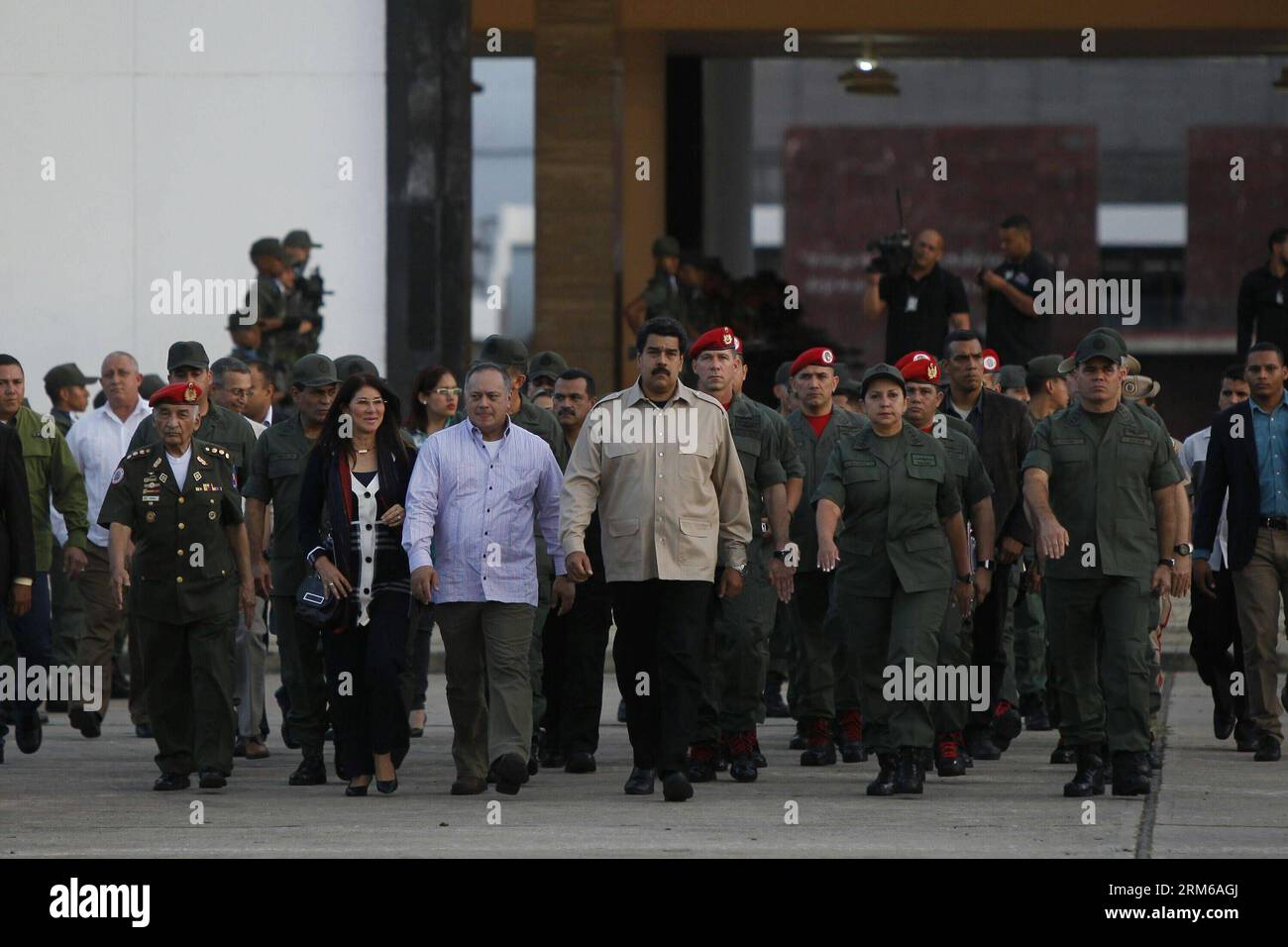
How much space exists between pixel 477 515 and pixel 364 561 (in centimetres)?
55

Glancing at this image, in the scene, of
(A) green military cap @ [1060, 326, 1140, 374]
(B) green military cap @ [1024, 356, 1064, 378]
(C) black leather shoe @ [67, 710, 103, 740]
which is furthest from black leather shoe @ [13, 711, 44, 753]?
(B) green military cap @ [1024, 356, 1064, 378]

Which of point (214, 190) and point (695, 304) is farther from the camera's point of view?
point (695, 304)

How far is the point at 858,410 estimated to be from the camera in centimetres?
1536

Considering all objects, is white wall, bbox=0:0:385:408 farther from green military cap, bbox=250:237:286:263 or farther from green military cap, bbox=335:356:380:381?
green military cap, bbox=335:356:380:381

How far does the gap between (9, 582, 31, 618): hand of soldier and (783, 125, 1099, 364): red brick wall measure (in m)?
44.3

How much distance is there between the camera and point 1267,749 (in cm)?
1244

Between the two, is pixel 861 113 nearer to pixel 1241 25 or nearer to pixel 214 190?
pixel 1241 25

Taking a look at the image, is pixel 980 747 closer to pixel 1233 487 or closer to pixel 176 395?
pixel 1233 487

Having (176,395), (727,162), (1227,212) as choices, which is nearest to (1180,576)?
(176,395)

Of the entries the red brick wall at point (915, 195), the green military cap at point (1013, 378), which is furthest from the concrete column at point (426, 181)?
the red brick wall at point (915, 195)

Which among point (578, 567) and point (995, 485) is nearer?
point (578, 567)

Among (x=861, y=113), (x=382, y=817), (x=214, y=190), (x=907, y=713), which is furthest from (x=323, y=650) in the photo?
(x=861, y=113)

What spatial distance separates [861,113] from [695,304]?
47268mm
